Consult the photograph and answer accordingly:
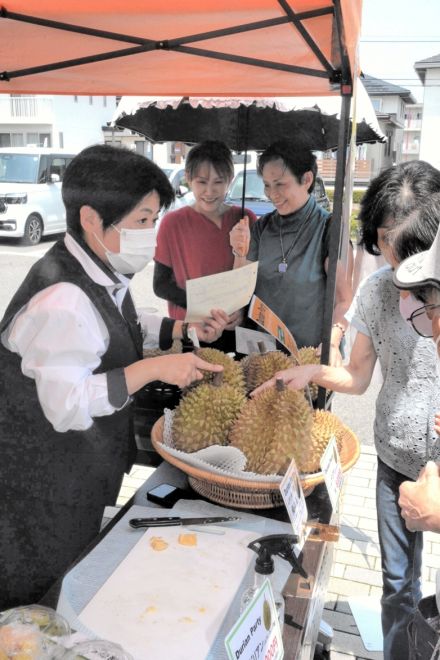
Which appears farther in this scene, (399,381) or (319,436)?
(399,381)

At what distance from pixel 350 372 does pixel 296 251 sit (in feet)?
2.19

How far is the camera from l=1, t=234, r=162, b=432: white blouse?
119cm

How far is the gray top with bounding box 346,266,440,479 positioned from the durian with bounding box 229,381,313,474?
43 centimetres

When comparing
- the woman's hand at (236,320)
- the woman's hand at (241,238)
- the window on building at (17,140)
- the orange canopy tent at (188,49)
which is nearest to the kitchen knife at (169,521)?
the orange canopy tent at (188,49)

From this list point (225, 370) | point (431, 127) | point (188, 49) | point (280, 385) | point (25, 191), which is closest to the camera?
point (280, 385)

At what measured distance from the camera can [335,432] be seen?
147 cm

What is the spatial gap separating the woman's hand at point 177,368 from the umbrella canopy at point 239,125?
198 centimetres

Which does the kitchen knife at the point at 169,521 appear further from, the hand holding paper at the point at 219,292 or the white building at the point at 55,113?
the white building at the point at 55,113

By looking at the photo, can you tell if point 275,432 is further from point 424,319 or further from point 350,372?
point 350,372

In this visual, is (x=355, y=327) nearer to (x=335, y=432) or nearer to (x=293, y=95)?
(x=335, y=432)

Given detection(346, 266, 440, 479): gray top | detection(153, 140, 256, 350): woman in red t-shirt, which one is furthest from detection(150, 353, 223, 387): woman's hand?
detection(153, 140, 256, 350): woman in red t-shirt

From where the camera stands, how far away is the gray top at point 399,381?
158 cm

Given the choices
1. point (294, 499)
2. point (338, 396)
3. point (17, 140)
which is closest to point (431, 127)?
point (338, 396)

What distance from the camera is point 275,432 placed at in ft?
4.17
